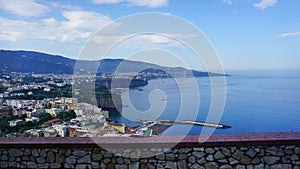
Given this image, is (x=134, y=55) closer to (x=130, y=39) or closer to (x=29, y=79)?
(x=130, y=39)

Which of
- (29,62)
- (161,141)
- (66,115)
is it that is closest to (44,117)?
(66,115)

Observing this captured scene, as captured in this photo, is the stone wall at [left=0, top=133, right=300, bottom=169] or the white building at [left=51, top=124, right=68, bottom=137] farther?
the white building at [left=51, top=124, right=68, bottom=137]

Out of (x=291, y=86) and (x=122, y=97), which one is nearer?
(x=122, y=97)

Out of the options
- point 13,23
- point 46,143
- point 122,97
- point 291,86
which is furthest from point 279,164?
point 291,86

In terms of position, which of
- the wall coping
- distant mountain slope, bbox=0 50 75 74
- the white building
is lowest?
the wall coping

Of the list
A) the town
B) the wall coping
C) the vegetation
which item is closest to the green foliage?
the town

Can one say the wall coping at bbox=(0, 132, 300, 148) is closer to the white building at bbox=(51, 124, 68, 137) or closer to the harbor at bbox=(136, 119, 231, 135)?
the white building at bbox=(51, 124, 68, 137)

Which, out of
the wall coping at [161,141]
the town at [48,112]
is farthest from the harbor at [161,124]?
the wall coping at [161,141]

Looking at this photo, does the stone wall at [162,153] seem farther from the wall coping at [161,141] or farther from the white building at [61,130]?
Result: the white building at [61,130]
